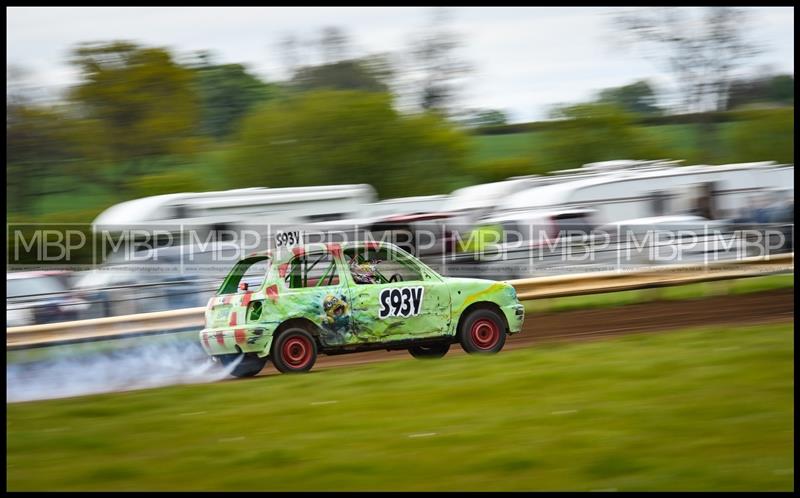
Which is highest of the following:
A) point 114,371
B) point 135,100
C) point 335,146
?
point 135,100

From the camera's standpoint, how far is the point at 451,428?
833 centimetres

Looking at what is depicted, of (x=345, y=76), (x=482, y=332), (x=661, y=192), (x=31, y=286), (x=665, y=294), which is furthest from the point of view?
(x=345, y=76)

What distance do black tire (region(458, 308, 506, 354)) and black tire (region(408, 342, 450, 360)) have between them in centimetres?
36

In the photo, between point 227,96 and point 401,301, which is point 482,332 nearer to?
point 401,301

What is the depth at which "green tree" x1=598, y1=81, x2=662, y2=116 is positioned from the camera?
33625mm

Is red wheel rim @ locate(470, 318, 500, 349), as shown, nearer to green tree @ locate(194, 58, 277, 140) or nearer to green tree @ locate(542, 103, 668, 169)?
green tree @ locate(542, 103, 668, 169)

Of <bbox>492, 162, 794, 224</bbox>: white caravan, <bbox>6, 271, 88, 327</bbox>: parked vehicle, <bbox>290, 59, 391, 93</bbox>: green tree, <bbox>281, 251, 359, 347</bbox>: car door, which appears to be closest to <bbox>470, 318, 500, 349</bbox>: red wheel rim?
<bbox>281, 251, 359, 347</bbox>: car door

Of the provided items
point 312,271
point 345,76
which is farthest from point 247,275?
point 345,76

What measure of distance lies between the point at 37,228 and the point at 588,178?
1228cm

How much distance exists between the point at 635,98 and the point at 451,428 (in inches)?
1159

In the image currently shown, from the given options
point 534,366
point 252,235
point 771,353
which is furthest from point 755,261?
point 252,235

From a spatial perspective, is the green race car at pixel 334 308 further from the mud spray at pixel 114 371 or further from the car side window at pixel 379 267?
the mud spray at pixel 114 371

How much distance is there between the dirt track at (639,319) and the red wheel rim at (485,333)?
2.07 ft

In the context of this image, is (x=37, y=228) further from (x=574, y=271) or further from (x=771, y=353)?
(x=771, y=353)
